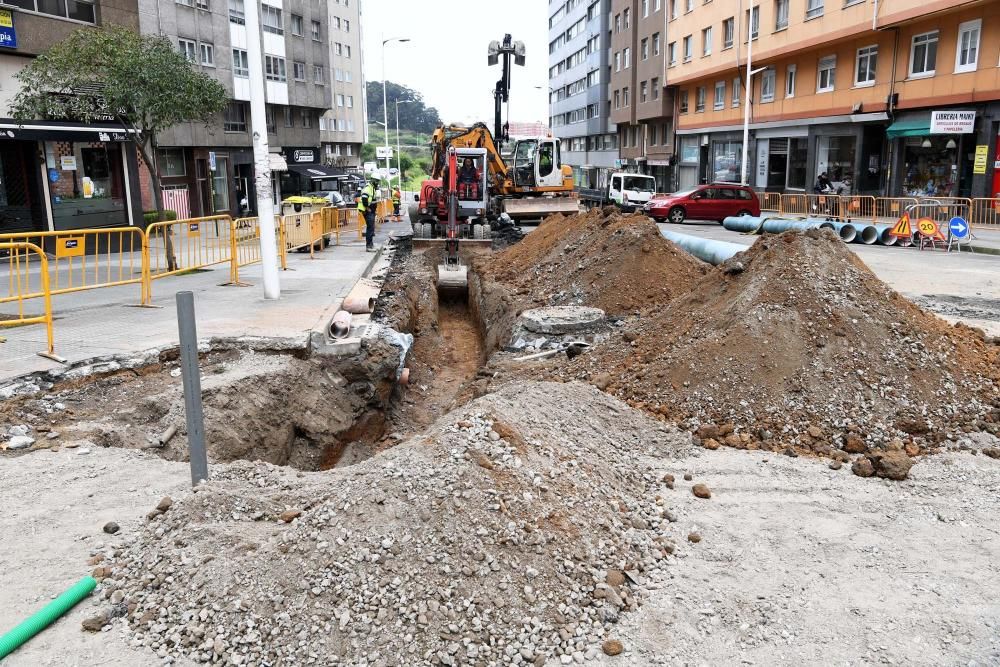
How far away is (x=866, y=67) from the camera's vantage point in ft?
103

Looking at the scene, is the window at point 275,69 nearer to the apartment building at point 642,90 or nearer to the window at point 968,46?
the apartment building at point 642,90

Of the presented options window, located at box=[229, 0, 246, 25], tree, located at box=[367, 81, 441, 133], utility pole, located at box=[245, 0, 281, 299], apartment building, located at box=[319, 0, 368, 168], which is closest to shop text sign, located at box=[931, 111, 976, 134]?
utility pole, located at box=[245, 0, 281, 299]

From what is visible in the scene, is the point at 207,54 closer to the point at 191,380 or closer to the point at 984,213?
the point at 984,213

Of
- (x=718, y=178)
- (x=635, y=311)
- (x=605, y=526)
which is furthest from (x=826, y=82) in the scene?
(x=605, y=526)

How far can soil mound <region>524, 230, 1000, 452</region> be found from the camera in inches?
256

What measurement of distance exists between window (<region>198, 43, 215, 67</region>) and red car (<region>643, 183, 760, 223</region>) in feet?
75.1

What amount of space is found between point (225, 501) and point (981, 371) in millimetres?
6550

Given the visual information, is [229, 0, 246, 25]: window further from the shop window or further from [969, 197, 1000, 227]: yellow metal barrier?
[969, 197, 1000, 227]: yellow metal barrier

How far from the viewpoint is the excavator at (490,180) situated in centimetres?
2120

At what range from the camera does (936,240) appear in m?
21.2

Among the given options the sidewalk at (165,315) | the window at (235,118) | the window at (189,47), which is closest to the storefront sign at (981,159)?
the sidewalk at (165,315)

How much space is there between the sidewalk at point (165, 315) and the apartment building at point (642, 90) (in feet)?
138

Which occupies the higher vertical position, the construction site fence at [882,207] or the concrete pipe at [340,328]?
the construction site fence at [882,207]

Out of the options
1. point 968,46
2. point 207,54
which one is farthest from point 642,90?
point 968,46
